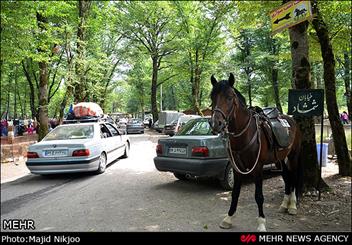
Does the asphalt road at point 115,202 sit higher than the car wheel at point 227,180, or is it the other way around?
the car wheel at point 227,180

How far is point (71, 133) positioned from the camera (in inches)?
347

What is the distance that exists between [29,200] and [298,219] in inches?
213

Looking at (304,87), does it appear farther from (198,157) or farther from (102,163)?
(102,163)

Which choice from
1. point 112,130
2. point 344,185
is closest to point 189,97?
point 112,130

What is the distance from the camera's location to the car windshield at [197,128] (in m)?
7.38

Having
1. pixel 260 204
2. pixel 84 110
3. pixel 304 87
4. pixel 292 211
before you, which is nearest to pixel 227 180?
pixel 292 211

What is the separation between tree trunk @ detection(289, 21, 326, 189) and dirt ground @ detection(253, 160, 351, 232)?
0.43 meters

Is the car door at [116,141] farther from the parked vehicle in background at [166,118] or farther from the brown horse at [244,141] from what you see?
the parked vehicle in background at [166,118]

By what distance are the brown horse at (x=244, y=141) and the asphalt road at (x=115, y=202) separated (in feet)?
2.51

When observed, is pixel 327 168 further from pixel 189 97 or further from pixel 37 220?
pixel 189 97

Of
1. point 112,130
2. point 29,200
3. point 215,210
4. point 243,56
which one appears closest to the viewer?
point 215,210

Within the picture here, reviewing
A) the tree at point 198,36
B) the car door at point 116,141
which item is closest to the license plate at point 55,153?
the car door at point 116,141

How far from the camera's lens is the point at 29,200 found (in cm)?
632

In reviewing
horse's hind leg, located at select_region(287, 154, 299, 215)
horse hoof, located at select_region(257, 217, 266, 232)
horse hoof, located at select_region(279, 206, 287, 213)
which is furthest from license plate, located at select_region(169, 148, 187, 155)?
horse hoof, located at select_region(257, 217, 266, 232)
